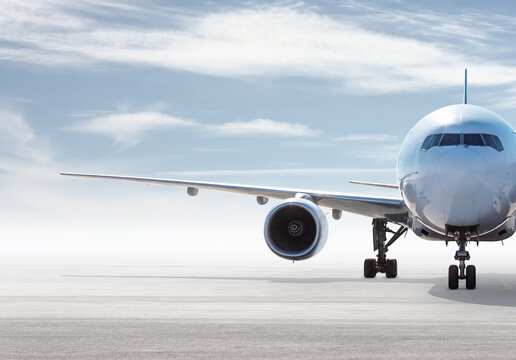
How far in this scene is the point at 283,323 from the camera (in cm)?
1063

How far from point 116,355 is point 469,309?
6.56m

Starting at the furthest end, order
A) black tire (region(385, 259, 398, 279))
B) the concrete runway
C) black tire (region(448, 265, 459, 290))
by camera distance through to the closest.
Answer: black tire (region(385, 259, 398, 279)) < black tire (region(448, 265, 459, 290)) < the concrete runway

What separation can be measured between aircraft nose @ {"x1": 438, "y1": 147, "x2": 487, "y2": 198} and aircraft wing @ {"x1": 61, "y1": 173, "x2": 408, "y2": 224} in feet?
15.8

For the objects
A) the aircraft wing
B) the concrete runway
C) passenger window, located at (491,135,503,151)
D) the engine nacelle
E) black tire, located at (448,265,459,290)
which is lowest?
the concrete runway

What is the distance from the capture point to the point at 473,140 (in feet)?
54.1

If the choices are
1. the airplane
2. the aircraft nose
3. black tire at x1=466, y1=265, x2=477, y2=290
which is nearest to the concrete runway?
black tire at x1=466, y1=265, x2=477, y2=290

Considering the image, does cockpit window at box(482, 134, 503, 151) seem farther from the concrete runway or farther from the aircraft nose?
the concrete runway

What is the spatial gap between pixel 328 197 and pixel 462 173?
6.02 metres

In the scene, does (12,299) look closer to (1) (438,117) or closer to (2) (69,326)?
(2) (69,326)

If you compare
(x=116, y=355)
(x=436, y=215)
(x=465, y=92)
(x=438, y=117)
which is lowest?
(x=116, y=355)

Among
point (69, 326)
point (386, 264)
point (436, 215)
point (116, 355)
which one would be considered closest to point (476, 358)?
point (116, 355)

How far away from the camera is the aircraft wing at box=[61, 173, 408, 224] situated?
20828 millimetres

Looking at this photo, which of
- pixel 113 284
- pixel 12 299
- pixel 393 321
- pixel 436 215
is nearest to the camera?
pixel 393 321

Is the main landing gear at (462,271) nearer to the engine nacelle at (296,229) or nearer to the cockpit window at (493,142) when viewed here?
the cockpit window at (493,142)
